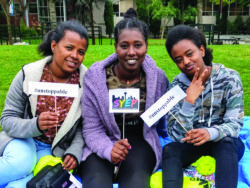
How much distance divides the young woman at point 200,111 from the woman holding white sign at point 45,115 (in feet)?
2.33

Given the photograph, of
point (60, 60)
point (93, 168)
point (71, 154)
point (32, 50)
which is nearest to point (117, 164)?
point (93, 168)

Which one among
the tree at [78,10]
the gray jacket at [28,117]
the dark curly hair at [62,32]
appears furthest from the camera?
the tree at [78,10]

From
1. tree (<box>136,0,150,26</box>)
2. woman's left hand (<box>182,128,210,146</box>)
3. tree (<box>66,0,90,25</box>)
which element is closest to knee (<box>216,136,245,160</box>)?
woman's left hand (<box>182,128,210,146</box>)

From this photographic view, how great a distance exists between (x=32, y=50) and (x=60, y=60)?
19.2 ft

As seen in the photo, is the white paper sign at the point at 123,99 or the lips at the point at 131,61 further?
the lips at the point at 131,61

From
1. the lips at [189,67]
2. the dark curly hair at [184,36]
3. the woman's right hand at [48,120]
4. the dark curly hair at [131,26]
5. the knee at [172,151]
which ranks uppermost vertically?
the dark curly hair at [131,26]

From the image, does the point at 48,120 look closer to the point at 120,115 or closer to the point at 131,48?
the point at 120,115

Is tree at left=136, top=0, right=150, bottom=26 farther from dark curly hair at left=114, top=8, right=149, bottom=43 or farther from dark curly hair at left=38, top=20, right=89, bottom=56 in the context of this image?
dark curly hair at left=114, top=8, right=149, bottom=43

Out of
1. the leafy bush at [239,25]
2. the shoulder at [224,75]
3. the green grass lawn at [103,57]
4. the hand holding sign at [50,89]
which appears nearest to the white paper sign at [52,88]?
the hand holding sign at [50,89]

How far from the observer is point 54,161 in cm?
202

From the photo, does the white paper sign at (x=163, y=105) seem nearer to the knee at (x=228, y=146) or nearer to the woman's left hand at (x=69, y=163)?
the knee at (x=228, y=146)

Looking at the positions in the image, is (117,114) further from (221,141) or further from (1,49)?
(1,49)

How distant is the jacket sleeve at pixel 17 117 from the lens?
2.01 m

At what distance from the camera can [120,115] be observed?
217 centimetres
